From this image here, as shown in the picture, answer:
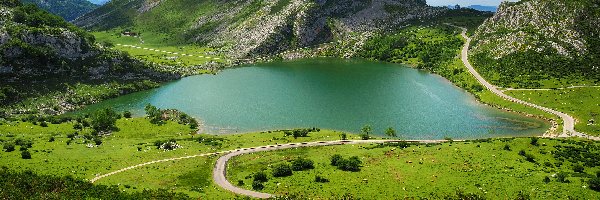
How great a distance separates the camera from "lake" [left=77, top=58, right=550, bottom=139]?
458 ft

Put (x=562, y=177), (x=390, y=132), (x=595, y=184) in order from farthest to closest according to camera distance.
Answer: (x=390, y=132), (x=562, y=177), (x=595, y=184)

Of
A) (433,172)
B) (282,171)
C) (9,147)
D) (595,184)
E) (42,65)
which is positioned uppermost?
(42,65)

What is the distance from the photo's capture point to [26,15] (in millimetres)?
191000

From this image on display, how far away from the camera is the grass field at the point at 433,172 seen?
80.6 m

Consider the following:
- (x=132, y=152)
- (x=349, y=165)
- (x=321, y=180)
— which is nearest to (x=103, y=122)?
(x=132, y=152)

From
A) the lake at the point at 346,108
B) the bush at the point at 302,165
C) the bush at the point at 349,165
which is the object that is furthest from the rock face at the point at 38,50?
the bush at the point at 349,165

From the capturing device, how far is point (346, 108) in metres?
160

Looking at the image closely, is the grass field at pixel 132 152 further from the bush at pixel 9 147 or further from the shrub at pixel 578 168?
the shrub at pixel 578 168

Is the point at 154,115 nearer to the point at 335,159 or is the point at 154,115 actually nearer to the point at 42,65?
the point at 42,65

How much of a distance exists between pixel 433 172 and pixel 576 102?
88.0 meters

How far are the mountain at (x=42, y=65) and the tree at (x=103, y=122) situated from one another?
31720 mm

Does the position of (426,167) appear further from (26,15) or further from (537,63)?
(26,15)

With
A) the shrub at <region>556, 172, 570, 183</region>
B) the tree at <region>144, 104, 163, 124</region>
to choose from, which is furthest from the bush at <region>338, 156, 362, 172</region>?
the tree at <region>144, 104, 163, 124</region>

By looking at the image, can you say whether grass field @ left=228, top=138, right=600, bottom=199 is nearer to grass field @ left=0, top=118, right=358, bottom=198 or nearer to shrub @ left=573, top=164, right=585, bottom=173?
shrub @ left=573, top=164, right=585, bottom=173
